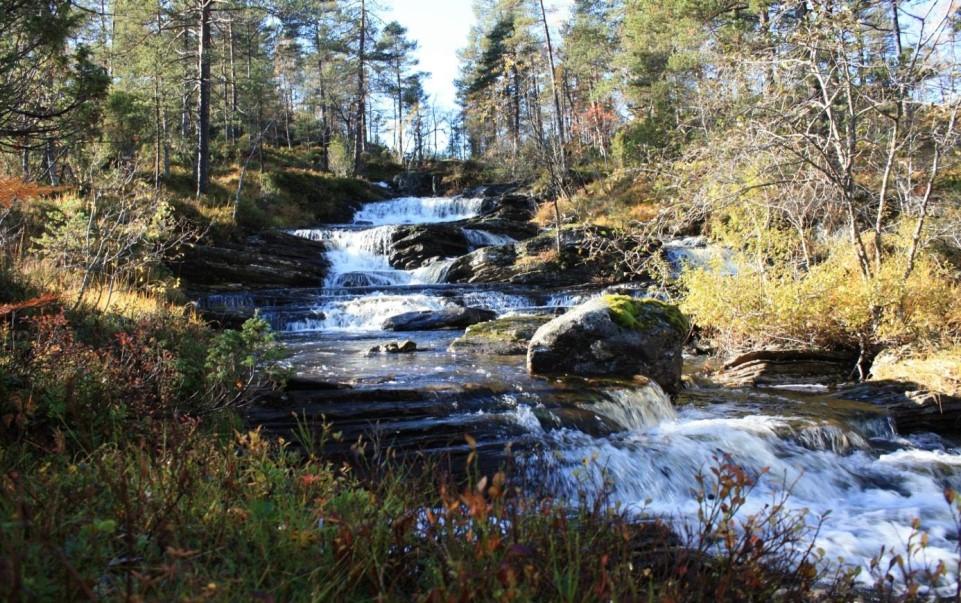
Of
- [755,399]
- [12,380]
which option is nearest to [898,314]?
A: [755,399]

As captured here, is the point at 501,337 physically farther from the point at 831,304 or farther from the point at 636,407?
the point at 831,304

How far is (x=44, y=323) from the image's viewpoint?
461cm

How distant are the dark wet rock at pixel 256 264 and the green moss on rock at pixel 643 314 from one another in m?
11.0

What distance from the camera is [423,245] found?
20.5 metres

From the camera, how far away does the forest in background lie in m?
2.14

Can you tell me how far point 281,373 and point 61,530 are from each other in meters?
2.95

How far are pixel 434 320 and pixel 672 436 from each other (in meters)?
7.68

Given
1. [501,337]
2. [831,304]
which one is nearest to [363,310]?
[501,337]

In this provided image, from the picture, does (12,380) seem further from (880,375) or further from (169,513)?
(880,375)

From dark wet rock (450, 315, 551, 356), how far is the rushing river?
550mm

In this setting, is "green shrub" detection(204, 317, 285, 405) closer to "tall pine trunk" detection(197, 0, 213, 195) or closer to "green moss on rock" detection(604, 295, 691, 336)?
"green moss on rock" detection(604, 295, 691, 336)

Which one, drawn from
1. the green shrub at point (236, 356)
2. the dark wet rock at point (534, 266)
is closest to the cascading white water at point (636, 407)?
the green shrub at point (236, 356)

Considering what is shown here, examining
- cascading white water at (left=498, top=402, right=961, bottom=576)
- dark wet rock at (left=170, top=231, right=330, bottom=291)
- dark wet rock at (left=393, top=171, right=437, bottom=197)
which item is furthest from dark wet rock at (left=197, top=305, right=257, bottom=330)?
dark wet rock at (left=393, top=171, right=437, bottom=197)

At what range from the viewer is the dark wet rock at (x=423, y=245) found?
20.1m
